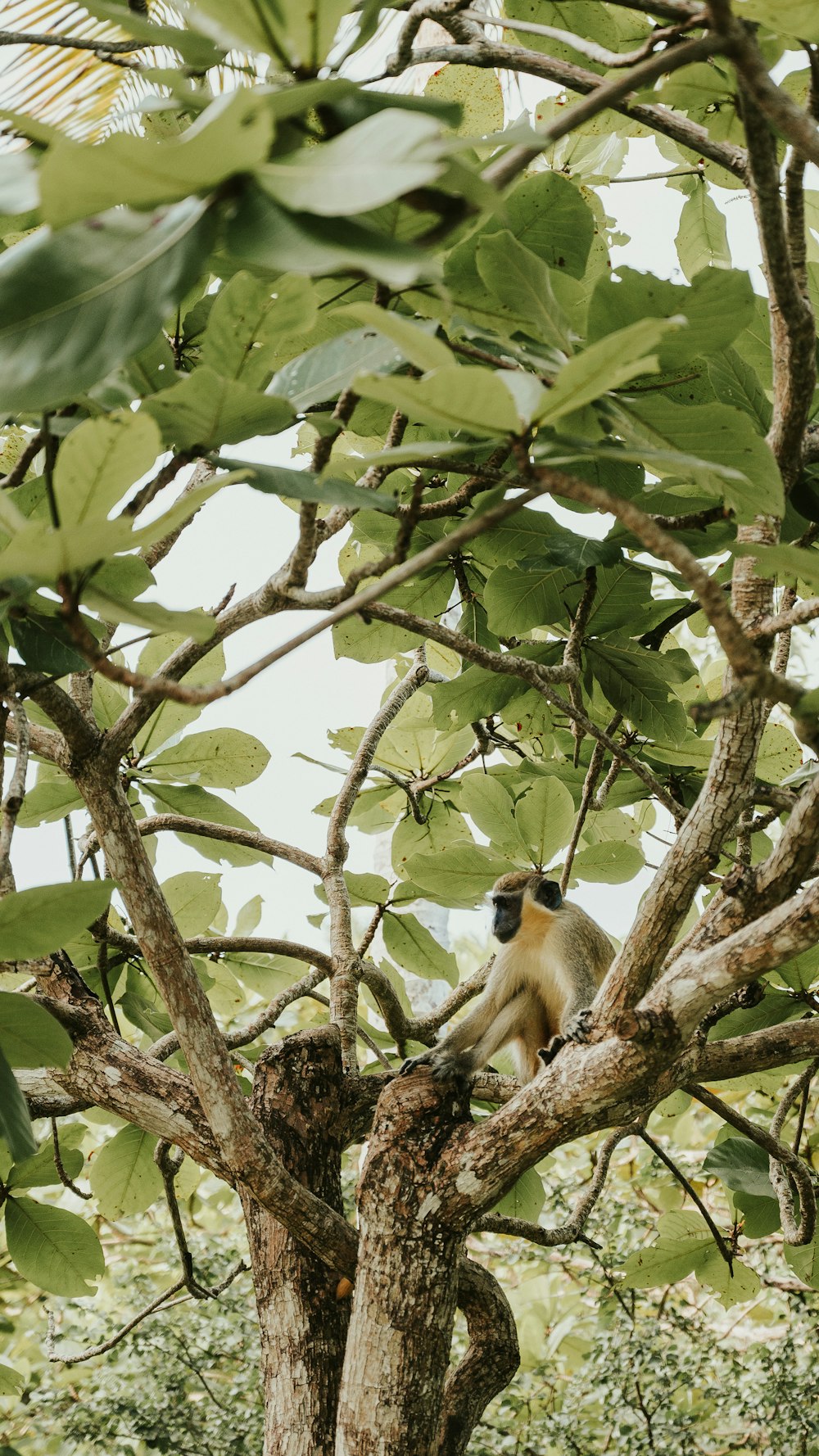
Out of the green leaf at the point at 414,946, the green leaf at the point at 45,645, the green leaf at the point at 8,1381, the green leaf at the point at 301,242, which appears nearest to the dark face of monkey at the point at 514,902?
the green leaf at the point at 414,946

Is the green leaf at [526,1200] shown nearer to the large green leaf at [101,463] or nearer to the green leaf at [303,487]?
the green leaf at [303,487]

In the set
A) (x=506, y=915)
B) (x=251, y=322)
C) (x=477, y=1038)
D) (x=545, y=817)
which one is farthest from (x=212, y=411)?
(x=506, y=915)

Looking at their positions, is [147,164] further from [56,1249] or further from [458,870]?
[56,1249]

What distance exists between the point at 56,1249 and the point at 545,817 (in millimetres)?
838

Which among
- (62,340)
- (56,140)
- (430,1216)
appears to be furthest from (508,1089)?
(56,140)

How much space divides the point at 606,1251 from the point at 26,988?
2.01 meters

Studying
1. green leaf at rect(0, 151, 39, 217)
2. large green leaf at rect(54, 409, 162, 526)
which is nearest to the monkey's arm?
large green leaf at rect(54, 409, 162, 526)

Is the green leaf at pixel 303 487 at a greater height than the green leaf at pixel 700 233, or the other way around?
the green leaf at pixel 700 233

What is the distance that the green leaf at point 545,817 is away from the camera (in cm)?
160

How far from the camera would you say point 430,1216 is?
1260 mm

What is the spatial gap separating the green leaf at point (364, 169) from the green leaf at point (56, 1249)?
52.0 inches

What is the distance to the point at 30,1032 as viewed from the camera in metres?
0.91

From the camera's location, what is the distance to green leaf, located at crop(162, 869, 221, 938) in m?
1.94

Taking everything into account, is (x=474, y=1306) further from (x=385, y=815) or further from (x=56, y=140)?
(x=56, y=140)
